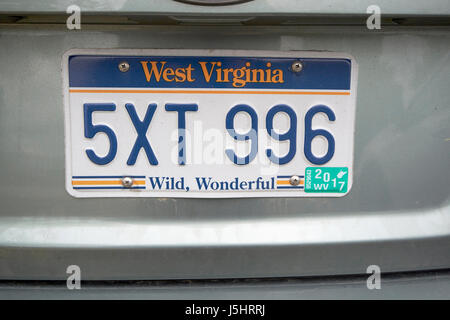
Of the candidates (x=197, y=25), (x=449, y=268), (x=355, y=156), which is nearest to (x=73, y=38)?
(x=197, y=25)

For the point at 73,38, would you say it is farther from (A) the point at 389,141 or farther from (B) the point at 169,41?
(A) the point at 389,141

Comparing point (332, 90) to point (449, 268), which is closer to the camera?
point (332, 90)

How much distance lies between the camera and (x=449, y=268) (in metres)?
1.44

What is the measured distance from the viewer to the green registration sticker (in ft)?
4.42

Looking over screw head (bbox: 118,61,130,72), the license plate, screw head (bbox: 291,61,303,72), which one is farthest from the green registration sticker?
screw head (bbox: 118,61,130,72)

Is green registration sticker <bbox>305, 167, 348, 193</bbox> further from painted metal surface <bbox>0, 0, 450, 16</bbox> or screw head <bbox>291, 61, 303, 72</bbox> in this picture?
painted metal surface <bbox>0, 0, 450, 16</bbox>

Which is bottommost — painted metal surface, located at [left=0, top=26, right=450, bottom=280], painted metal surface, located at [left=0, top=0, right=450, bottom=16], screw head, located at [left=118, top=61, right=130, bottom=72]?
painted metal surface, located at [left=0, top=26, right=450, bottom=280]

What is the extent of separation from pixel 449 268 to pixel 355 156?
457 mm

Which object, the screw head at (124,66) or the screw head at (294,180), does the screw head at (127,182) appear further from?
the screw head at (294,180)

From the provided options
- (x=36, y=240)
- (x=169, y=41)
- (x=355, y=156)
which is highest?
(x=169, y=41)

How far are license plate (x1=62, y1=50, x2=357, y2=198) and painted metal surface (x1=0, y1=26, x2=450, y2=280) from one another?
3 centimetres

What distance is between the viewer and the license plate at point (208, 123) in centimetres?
127

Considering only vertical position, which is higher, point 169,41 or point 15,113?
point 169,41

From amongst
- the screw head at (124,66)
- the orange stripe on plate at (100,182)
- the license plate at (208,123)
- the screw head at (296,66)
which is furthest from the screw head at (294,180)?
the screw head at (124,66)
